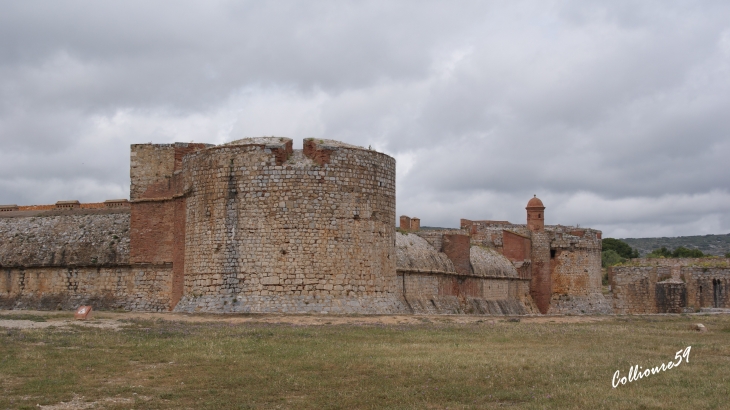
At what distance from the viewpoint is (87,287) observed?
29469 mm

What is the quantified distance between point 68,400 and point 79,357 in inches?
140

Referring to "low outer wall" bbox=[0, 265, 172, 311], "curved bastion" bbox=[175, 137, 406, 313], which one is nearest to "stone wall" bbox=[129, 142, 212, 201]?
"low outer wall" bbox=[0, 265, 172, 311]

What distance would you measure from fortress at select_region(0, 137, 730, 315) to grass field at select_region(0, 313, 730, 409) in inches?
167

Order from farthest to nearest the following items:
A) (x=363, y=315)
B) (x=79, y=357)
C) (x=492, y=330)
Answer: (x=363, y=315) → (x=492, y=330) → (x=79, y=357)

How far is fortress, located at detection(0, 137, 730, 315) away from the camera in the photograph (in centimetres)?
2517

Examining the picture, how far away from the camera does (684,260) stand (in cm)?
5000

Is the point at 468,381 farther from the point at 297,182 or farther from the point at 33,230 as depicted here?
the point at 33,230

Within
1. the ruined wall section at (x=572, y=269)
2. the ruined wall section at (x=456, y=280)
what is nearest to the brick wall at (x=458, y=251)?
the ruined wall section at (x=456, y=280)

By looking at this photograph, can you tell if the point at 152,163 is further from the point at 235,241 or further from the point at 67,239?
the point at 235,241

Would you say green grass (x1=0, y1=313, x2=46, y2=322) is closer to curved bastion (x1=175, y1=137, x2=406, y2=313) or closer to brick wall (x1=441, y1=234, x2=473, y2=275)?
curved bastion (x1=175, y1=137, x2=406, y2=313)

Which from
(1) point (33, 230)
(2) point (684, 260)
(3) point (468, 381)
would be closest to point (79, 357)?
(3) point (468, 381)

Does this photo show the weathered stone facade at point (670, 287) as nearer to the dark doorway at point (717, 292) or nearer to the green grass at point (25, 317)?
the dark doorway at point (717, 292)

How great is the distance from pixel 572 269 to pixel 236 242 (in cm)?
2887

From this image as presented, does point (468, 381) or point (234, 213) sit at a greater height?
point (234, 213)
